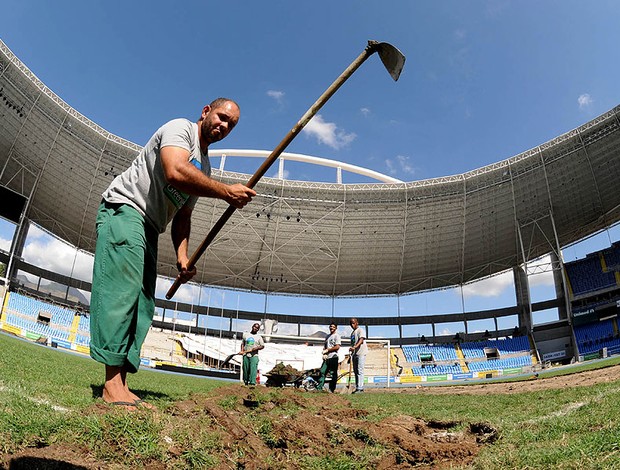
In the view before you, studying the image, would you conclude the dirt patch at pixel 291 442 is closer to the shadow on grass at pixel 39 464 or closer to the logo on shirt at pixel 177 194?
the shadow on grass at pixel 39 464

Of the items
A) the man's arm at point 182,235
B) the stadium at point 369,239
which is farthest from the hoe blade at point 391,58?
the stadium at point 369,239

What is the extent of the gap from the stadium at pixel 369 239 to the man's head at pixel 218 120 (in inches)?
1113

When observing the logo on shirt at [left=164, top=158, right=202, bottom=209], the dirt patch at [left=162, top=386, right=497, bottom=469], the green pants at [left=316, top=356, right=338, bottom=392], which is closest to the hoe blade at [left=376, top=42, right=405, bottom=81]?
the logo on shirt at [left=164, top=158, right=202, bottom=209]

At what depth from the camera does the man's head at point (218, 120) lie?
12.9 feet

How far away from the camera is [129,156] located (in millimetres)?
34125

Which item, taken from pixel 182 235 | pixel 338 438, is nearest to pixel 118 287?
pixel 182 235

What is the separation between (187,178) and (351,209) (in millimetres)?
36242

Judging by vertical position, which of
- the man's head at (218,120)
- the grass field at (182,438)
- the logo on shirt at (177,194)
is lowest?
the grass field at (182,438)

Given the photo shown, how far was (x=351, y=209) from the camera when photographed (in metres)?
39.2

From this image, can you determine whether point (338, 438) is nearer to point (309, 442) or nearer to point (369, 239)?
point (309, 442)

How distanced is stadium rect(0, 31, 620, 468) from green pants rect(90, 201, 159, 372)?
28196 mm

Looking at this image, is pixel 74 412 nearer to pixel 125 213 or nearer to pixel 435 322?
pixel 125 213

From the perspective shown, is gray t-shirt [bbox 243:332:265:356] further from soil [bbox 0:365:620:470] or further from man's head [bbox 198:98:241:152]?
man's head [bbox 198:98:241:152]

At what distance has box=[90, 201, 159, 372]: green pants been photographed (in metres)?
3.37
